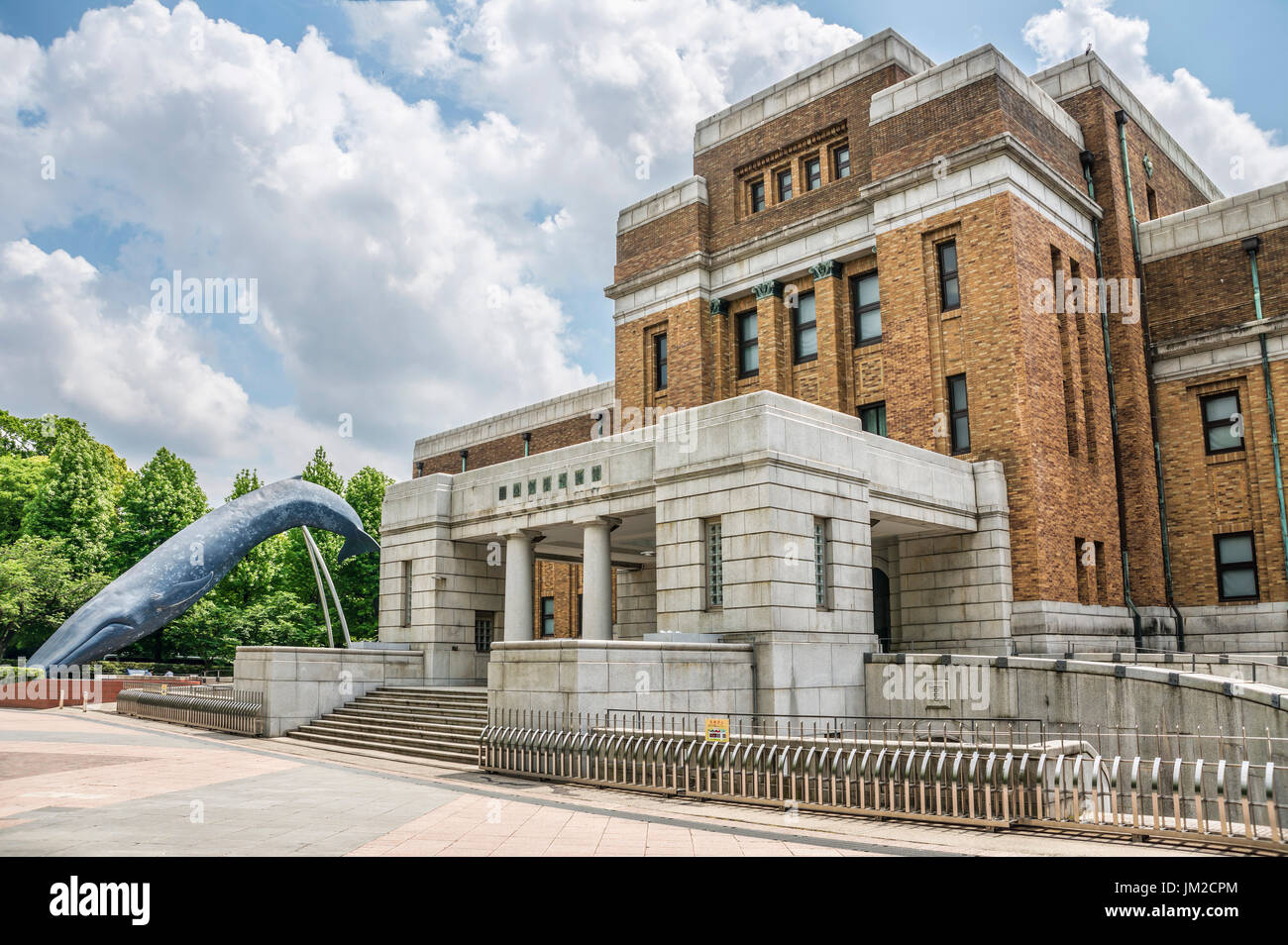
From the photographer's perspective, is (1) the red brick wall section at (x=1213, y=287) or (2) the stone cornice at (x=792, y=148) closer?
(1) the red brick wall section at (x=1213, y=287)

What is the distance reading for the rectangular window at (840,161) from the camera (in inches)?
1134

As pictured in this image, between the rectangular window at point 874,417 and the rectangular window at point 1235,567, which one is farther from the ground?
the rectangular window at point 874,417

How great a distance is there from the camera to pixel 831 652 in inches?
763

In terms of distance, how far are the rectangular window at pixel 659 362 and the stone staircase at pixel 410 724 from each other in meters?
12.6

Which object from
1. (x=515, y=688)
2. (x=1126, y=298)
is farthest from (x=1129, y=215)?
(x=515, y=688)

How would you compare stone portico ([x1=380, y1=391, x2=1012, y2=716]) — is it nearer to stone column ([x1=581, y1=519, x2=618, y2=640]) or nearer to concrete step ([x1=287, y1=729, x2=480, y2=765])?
stone column ([x1=581, y1=519, x2=618, y2=640])

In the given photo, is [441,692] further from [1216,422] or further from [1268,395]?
[1268,395]

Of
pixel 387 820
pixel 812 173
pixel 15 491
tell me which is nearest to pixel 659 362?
pixel 812 173

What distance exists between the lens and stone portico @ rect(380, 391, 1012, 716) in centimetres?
1806

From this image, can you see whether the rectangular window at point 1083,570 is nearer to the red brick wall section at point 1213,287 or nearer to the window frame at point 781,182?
the red brick wall section at point 1213,287

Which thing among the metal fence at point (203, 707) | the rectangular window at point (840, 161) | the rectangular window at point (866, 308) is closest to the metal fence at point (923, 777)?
the metal fence at point (203, 707)

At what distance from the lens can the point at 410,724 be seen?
21125 millimetres

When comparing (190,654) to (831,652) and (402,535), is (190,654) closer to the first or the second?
(402,535)

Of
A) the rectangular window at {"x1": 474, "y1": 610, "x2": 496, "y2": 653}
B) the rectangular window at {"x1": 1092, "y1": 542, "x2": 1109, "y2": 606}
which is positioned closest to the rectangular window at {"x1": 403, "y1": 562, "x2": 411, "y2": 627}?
the rectangular window at {"x1": 474, "y1": 610, "x2": 496, "y2": 653}
